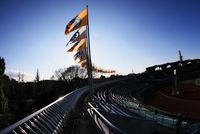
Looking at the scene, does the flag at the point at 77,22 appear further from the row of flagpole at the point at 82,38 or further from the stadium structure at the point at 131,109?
the stadium structure at the point at 131,109

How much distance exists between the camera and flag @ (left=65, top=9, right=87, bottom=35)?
56.1 ft

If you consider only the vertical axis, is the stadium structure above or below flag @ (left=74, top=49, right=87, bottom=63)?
below

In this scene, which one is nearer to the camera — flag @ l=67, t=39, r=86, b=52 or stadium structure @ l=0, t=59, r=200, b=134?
stadium structure @ l=0, t=59, r=200, b=134

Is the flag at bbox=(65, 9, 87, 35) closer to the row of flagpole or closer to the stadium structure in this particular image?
the row of flagpole

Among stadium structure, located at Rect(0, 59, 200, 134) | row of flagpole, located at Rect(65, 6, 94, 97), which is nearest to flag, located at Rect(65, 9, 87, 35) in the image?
row of flagpole, located at Rect(65, 6, 94, 97)

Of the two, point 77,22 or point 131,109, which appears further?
point 131,109

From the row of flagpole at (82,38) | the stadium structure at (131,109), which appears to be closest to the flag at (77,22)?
the row of flagpole at (82,38)

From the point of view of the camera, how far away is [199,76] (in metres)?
60.8

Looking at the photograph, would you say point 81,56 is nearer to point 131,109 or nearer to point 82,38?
point 82,38

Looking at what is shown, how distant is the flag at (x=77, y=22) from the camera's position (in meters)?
17.1

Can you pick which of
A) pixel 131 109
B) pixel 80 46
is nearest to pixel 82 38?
pixel 80 46

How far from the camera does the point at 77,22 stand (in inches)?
690

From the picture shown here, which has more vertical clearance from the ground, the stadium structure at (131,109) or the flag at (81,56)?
the flag at (81,56)

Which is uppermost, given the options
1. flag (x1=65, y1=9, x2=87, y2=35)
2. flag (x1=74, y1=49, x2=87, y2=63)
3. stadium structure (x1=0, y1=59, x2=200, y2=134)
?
flag (x1=65, y1=9, x2=87, y2=35)
